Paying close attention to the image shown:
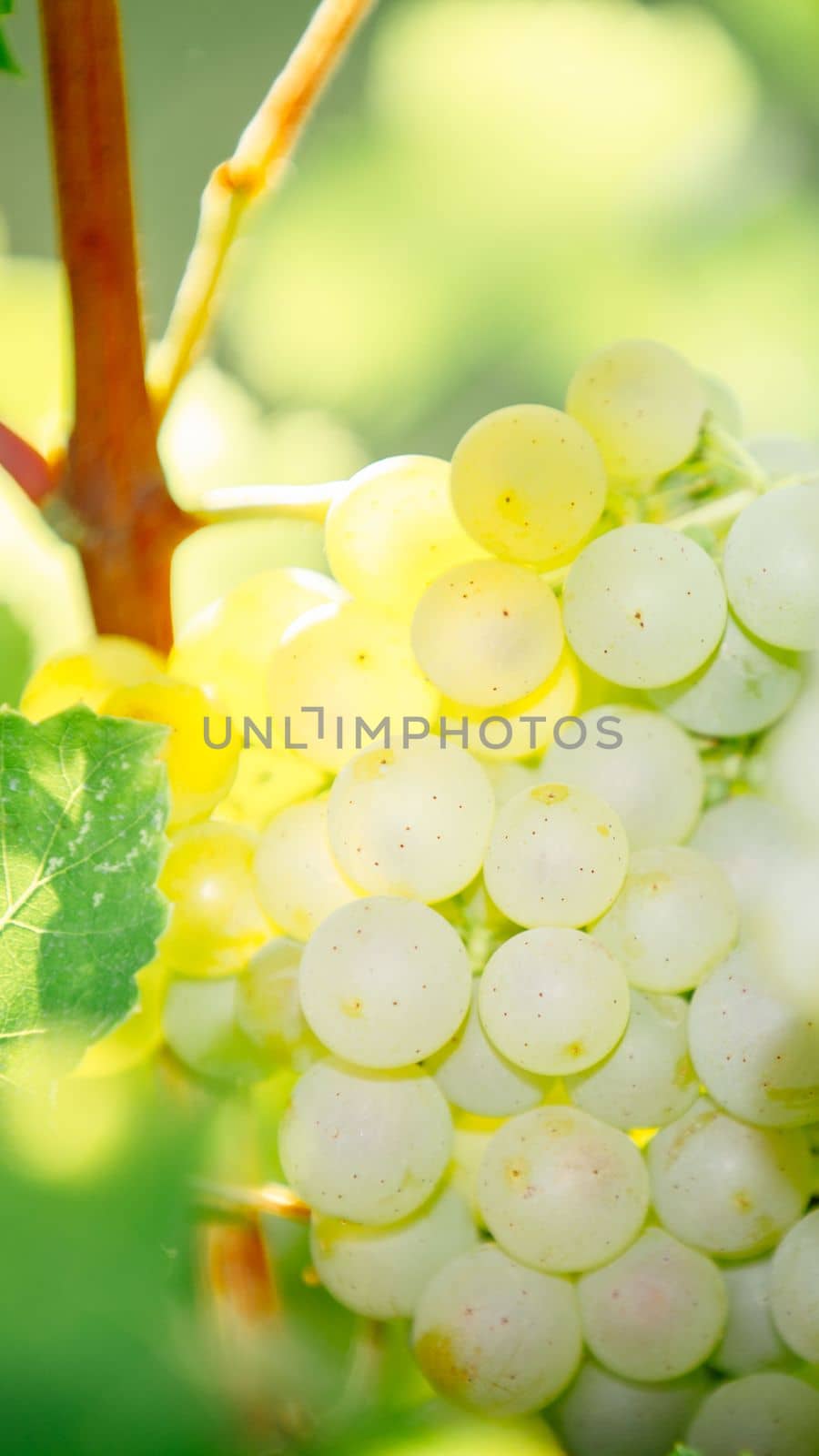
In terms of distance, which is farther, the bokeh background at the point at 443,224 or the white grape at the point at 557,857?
the bokeh background at the point at 443,224

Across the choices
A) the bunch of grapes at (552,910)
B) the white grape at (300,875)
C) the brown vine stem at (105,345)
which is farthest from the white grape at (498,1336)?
the brown vine stem at (105,345)

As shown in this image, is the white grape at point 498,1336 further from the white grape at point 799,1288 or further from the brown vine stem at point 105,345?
the brown vine stem at point 105,345

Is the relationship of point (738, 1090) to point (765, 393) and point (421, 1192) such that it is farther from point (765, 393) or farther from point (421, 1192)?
point (765, 393)

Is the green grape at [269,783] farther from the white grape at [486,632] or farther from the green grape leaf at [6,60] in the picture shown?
the green grape leaf at [6,60]

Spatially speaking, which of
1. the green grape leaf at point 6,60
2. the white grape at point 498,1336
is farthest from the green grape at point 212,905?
the green grape leaf at point 6,60

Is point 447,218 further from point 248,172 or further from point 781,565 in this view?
point 781,565

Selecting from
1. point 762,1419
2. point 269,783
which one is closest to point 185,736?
point 269,783

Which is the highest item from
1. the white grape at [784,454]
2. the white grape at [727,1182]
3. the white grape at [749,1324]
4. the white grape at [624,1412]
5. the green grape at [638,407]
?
the green grape at [638,407]

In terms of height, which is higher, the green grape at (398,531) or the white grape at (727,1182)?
the green grape at (398,531)
